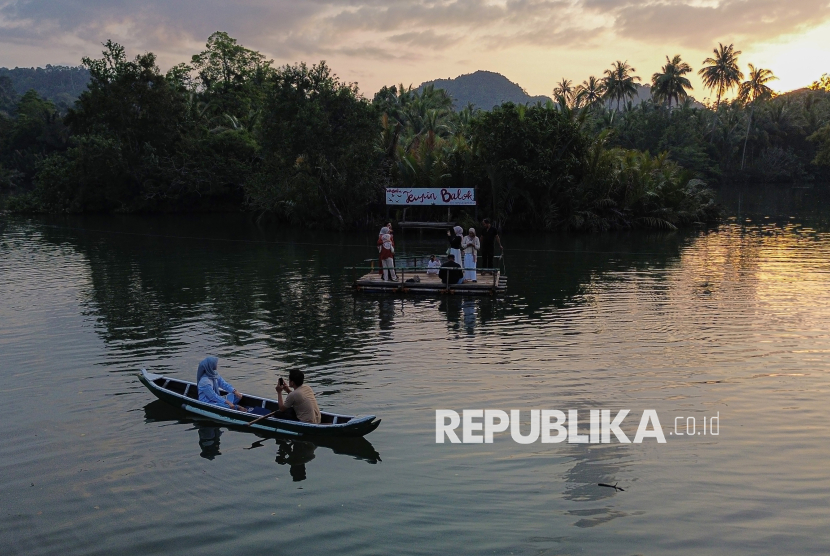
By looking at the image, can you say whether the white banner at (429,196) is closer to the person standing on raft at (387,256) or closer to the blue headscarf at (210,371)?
the person standing on raft at (387,256)

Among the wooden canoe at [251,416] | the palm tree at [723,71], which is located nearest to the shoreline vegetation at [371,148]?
the palm tree at [723,71]

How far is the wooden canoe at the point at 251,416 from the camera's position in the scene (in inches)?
482

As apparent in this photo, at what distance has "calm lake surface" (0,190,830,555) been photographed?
31.4 ft

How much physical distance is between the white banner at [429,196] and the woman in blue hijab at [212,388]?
27.1 metres

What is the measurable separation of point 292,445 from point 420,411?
2.54m

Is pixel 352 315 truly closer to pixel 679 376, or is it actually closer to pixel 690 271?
pixel 679 376

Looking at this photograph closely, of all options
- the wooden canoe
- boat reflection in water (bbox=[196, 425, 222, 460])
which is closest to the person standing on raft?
the wooden canoe

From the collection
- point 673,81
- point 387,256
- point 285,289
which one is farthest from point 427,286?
point 673,81

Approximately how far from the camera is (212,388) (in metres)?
13.7

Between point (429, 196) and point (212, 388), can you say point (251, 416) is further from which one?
point (429, 196)

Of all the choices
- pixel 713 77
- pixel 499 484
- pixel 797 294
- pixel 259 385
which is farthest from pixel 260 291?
pixel 713 77

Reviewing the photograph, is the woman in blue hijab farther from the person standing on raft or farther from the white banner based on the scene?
the white banner

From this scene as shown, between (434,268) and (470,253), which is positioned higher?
(470,253)

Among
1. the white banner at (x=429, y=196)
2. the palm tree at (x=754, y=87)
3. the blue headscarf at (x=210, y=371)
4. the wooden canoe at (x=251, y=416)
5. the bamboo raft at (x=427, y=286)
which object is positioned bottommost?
the wooden canoe at (x=251, y=416)
